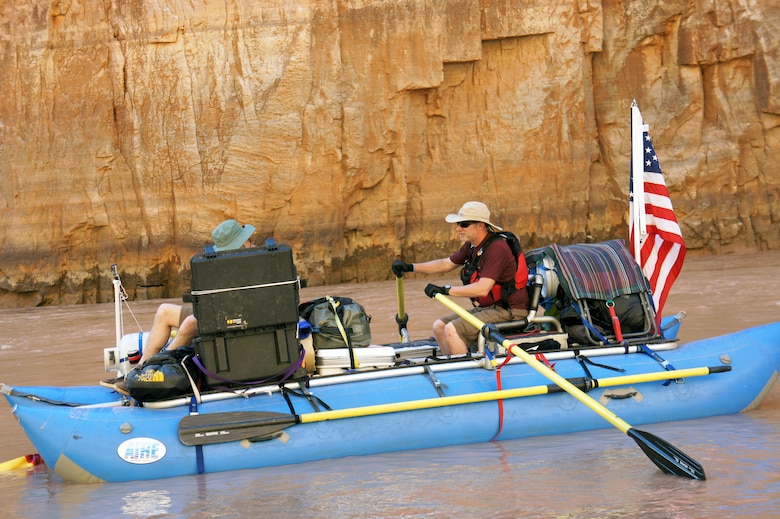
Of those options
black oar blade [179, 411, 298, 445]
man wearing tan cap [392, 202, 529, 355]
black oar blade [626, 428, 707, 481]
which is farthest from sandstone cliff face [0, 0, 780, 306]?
black oar blade [626, 428, 707, 481]

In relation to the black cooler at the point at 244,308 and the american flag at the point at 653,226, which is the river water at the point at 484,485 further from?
the american flag at the point at 653,226

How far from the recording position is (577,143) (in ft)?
60.6

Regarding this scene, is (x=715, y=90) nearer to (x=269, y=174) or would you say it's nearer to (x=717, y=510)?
(x=269, y=174)

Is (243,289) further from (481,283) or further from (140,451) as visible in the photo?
(481,283)

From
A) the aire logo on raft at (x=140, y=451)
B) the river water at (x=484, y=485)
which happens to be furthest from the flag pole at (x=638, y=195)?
the aire logo on raft at (x=140, y=451)

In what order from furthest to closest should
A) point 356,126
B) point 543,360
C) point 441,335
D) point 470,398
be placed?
1. point 356,126
2. point 441,335
3. point 543,360
4. point 470,398

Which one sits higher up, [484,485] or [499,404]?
[499,404]

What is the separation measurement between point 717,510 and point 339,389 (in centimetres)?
228

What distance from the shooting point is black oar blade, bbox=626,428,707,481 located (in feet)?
16.0

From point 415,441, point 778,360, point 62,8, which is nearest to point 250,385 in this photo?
point 415,441

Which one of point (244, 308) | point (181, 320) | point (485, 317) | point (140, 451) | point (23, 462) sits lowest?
point (23, 462)

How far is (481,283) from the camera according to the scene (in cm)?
629

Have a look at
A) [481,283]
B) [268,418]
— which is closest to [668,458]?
[481,283]

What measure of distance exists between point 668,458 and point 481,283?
1744 millimetres
